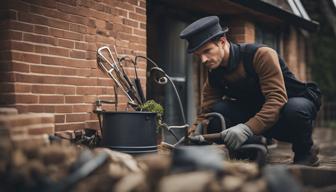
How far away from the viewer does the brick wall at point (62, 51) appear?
360cm

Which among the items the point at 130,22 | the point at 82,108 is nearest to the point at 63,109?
the point at 82,108

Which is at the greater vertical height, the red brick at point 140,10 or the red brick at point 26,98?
the red brick at point 140,10

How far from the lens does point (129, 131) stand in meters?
3.81

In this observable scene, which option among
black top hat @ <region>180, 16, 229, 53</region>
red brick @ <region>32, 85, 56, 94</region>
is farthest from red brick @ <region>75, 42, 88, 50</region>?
black top hat @ <region>180, 16, 229, 53</region>

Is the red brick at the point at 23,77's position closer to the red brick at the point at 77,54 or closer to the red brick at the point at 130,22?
the red brick at the point at 77,54

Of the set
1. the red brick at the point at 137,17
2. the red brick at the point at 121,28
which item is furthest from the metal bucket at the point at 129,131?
the red brick at the point at 137,17

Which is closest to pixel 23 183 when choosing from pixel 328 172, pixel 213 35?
pixel 328 172

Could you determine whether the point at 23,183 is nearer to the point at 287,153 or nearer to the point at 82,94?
the point at 82,94

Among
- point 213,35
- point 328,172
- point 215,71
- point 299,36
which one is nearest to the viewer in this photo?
point 328,172

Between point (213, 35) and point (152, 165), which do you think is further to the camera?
point (213, 35)

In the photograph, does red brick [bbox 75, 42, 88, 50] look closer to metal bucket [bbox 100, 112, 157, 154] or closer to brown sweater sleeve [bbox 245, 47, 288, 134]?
metal bucket [bbox 100, 112, 157, 154]

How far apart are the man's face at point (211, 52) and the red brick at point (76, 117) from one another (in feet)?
3.44

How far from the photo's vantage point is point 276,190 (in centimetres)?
206

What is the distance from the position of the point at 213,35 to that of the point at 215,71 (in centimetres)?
46
